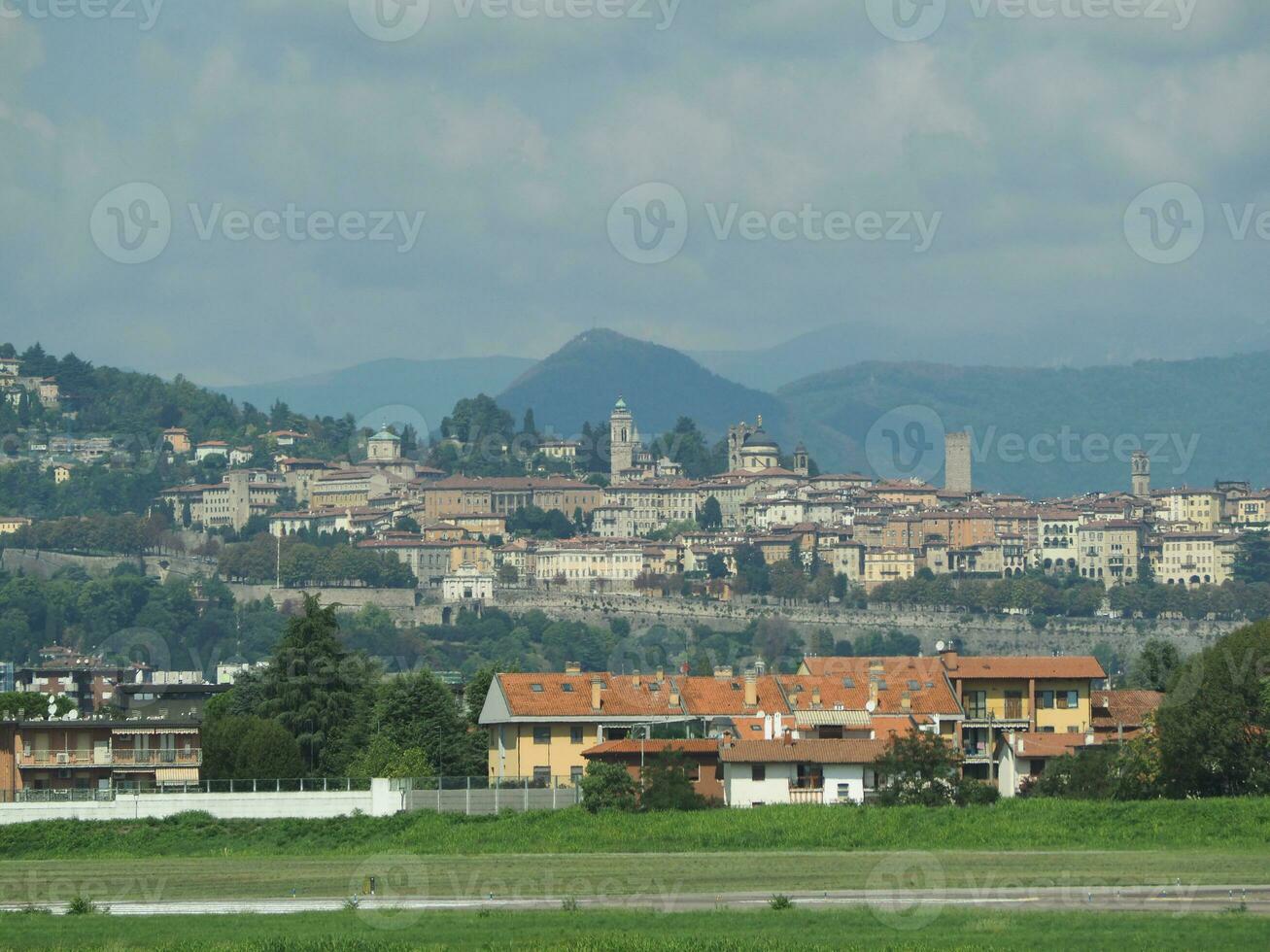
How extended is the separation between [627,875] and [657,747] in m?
12.6

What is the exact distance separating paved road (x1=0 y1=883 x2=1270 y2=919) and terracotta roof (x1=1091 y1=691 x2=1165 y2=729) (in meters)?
26.5

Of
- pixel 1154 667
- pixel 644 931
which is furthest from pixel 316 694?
pixel 644 931

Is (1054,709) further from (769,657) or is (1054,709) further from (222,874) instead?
(769,657)

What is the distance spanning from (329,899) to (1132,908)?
10.9 m

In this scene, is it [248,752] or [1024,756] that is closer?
[1024,756]

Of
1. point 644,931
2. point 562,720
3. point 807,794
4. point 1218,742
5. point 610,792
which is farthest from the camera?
point 562,720

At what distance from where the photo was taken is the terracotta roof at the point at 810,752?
48750 millimetres

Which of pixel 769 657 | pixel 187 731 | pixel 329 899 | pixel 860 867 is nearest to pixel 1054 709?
pixel 187 731

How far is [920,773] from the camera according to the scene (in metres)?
45.8

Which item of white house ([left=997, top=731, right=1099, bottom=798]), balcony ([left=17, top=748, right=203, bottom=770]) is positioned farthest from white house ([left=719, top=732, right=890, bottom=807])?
balcony ([left=17, top=748, right=203, bottom=770])

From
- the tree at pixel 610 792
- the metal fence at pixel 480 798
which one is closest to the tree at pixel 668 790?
the tree at pixel 610 792

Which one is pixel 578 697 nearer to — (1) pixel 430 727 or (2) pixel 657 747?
(1) pixel 430 727

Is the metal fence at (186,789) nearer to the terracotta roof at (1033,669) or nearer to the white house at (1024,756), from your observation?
the white house at (1024,756)

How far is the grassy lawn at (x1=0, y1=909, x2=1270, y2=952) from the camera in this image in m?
29.3
